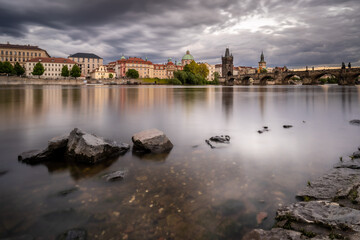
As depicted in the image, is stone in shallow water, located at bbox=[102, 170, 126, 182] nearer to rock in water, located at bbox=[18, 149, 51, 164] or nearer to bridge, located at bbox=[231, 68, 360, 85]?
rock in water, located at bbox=[18, 149, 51, 164]

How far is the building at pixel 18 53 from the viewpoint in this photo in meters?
125

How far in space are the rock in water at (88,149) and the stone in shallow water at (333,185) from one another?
4.43 meters

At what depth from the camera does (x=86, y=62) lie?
6152 inches

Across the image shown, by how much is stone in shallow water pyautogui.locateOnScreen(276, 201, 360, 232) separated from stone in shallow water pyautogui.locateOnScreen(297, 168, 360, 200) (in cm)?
57

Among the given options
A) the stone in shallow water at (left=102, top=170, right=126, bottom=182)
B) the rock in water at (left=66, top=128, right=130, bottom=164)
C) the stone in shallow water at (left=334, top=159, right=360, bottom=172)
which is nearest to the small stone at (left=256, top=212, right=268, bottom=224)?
the stone in shallow water at (left=102, top=170, right=126, bottom=182)

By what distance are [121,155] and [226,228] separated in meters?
3.70

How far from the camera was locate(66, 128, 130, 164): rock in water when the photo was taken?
5.41m

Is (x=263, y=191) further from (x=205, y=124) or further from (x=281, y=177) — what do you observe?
(x=205, y=124)

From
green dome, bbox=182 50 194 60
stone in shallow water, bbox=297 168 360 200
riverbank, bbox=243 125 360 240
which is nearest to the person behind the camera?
riverbank, bbox=243 125 360 240

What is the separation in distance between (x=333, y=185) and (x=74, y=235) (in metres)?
4.50

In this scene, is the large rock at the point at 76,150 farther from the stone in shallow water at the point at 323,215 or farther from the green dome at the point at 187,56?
the green dome at the point at 187,56

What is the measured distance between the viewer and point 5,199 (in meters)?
3.70

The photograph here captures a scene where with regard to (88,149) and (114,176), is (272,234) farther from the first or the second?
(88,149)

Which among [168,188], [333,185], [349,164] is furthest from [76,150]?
[349,164]
